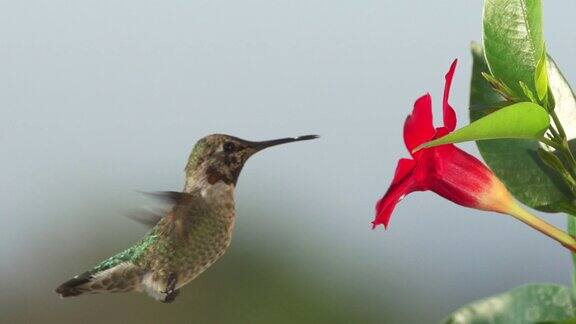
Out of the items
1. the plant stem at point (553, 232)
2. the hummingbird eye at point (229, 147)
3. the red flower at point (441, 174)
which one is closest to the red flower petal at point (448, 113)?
the red flower at point (441, 174)

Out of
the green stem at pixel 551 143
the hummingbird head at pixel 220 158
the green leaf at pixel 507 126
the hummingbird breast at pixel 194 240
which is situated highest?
the green leaf at pixel 507 126

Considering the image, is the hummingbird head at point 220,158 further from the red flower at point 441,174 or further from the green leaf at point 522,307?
the green leaf at point 522,307

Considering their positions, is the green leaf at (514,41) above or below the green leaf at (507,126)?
above

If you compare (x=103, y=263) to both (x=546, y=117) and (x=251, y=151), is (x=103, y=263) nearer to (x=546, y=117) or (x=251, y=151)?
(x=251, y=151)

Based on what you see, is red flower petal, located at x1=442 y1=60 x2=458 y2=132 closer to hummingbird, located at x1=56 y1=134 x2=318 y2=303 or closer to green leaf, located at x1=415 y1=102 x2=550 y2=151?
green leaf, located at x1=415 y1=102 x2=550 y2=151

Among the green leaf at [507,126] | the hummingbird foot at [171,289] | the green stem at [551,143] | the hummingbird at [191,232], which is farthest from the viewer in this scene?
the hummingbird at [191,232]

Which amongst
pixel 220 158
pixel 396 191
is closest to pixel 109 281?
pixel 220 158

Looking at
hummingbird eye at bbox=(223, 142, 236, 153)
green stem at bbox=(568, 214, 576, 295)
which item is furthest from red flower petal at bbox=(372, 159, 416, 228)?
hummingbird eye at bbox=(223, 142, 236, 153)
